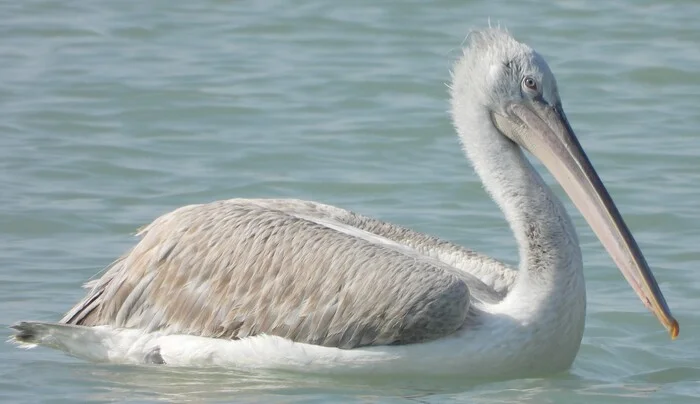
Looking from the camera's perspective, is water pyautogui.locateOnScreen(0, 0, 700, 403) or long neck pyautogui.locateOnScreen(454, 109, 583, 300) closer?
long neck pyautogui.locateOnScreen(454, 109, 583, 300)

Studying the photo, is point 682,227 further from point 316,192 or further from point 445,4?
point 445,4

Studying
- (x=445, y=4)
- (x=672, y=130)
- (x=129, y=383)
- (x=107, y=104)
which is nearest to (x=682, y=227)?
(x=672, y=130)

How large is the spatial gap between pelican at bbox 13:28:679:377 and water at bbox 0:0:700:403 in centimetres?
14

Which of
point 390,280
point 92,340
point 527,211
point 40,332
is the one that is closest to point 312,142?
point 92,340

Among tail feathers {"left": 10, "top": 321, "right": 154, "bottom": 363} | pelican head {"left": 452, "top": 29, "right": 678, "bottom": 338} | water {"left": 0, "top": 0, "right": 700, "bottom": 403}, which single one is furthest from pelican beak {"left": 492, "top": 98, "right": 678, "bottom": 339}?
tail feathers {"left": 10, "top": 321, "right": 154, "bottom": 363}

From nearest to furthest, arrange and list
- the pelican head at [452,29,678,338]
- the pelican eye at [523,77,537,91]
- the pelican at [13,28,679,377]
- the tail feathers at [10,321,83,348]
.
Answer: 1. the pelican at [13,28,679,377]
2. the pelican head at [452,29,678,338]
3. the pelican eye at [523,77,537,91]
4. the tail feathers at [10,321,83,348]

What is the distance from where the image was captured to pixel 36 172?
9.67 metres

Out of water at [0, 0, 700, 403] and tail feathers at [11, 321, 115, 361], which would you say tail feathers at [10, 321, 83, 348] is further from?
water at [0, 0, 700, 403]

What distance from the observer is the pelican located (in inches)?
246

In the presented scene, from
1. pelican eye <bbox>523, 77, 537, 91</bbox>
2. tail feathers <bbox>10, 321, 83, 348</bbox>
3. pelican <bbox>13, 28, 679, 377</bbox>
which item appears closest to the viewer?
pelican <bbox>13, 28, 679, 377</bbox>

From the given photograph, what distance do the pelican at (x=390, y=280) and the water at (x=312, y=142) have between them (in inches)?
5.4

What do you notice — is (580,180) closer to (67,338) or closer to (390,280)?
(390,280)

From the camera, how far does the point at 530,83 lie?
6.57m

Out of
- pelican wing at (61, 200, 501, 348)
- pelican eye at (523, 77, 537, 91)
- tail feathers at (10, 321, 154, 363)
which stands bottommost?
tail feathers at (10, 321, 154, 363)
